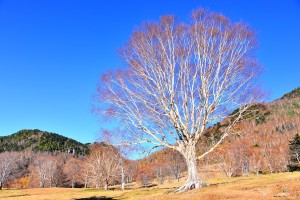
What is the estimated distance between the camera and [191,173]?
20531 mm

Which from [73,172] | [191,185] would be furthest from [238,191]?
[73,172]

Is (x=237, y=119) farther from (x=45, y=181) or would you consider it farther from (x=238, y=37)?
(x=45, y=181)

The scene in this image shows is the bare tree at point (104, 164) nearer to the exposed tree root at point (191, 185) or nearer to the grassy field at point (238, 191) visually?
the grassy field at point (238, 191)

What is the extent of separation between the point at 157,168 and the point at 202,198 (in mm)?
101577

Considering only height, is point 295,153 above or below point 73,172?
below

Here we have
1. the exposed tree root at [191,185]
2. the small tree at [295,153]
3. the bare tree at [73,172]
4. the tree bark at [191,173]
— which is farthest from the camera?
the bare tree at [73,172]

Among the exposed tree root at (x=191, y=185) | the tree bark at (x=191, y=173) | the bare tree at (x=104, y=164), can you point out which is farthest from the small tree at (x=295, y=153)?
the exposed tree root at (x=191, y=185)

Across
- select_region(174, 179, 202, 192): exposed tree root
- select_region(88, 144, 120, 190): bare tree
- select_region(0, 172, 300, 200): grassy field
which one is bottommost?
select_region(0, 172, 300, 200): grassy field

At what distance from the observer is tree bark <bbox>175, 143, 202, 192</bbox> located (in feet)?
66.2

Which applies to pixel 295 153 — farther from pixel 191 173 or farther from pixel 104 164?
pixel 191 173

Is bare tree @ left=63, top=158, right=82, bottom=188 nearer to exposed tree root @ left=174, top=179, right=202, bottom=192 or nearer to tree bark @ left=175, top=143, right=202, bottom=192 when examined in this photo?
tree bark @ left=175, top=143, right=202, bottom=192

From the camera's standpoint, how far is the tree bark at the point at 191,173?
20172mm

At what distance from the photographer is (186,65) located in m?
21.4

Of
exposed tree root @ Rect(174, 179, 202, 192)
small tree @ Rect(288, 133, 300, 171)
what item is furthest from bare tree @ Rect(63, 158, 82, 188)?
exposed tree root @ Rect(174, 179, 202, 192)
